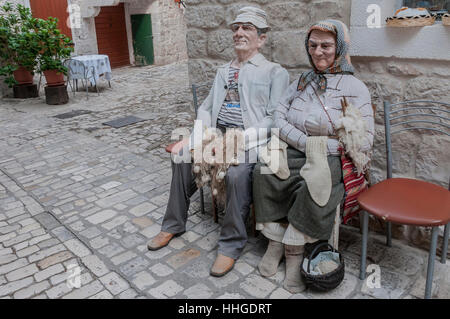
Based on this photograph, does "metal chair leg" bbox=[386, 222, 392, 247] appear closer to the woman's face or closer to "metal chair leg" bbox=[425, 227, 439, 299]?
"metal chair leg" bbox=[425, 227, 439, 299]

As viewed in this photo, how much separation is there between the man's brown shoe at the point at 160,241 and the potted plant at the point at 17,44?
5.93 meters

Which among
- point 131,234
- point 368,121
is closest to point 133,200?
point 131,234

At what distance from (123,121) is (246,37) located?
382 centimetres

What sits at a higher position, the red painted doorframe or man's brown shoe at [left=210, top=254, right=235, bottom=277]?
the red painted doorframe

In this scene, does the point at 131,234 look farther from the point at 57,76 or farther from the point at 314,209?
the point at 57,76

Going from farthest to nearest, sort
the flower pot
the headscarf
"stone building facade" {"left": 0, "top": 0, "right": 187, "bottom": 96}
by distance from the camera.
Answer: "stone building facade" {"left": 0, "top": 0, "right": 187, "bottom": 96} → the flower pot → the headscarf

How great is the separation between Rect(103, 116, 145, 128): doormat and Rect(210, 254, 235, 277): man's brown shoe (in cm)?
384

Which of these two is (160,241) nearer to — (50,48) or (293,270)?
(293,270)

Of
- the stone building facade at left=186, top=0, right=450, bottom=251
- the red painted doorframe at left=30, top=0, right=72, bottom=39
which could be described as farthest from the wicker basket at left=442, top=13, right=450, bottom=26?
the red painted doorframe at left=30, top=0, right=72, bottom=39

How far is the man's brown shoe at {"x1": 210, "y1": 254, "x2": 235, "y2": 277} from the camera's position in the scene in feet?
7.99

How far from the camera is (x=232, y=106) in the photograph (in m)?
2.87

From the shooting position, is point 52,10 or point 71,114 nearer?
point 71,114

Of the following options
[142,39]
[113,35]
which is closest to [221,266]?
Result: [113,35]

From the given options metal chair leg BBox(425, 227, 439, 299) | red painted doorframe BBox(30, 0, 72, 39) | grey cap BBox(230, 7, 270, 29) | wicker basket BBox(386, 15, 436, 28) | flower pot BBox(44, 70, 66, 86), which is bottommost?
metal chair leg BBox(425, 227, 439, 299)
